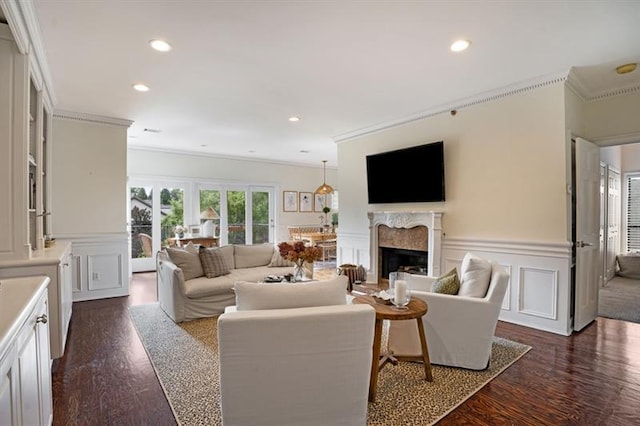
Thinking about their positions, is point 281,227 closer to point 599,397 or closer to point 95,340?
point 95,340

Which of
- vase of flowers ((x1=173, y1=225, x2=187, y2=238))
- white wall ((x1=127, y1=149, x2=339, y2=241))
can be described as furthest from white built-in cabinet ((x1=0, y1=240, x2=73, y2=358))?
white wall ((x1=127, y1=149, x2=339, y2=241))

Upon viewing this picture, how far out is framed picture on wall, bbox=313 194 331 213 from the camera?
9.73 metres

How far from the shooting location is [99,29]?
253cm

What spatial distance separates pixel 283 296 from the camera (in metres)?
1.79

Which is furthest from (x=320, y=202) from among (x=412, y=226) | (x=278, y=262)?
(x=412, y=226)

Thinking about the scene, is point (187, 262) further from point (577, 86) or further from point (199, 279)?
point (577, 86)

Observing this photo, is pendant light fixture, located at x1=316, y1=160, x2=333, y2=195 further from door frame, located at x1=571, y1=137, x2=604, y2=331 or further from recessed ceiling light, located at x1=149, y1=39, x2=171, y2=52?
recessed ceiling light, located at x1=149, y1=39, x2=171, y2=52

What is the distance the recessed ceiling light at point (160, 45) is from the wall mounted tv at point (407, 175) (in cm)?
332

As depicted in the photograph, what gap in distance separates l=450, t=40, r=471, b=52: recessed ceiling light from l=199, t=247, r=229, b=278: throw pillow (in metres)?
3.53

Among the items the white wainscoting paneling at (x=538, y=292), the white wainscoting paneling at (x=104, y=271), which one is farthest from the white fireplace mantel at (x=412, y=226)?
the white wainscoting paneling at (x=104, y=271)

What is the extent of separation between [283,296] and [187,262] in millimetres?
2759

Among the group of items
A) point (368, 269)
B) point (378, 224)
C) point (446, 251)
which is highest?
point (378, 224)

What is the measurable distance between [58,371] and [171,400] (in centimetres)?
118

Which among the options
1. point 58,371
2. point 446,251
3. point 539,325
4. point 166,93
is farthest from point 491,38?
point 58,371
